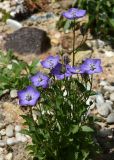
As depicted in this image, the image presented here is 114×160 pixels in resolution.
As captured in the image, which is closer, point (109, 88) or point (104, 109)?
point (104, 109)

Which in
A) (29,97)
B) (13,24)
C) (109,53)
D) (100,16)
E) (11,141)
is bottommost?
(11,141)

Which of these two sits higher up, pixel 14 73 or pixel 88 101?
pixel 14 73

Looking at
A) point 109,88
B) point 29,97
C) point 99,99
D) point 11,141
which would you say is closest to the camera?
point 29,97

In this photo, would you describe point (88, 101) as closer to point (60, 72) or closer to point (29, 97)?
point (60, 72)

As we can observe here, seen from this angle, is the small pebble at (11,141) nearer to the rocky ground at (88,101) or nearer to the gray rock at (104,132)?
the rocky ground at (88,101)

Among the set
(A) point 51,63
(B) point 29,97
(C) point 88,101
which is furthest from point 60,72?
(C) point 88,101

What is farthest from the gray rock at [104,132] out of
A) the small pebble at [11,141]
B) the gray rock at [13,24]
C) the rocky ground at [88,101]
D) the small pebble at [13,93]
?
the gray rock at [13,24]

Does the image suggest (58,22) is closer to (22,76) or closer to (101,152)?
(22,76)
